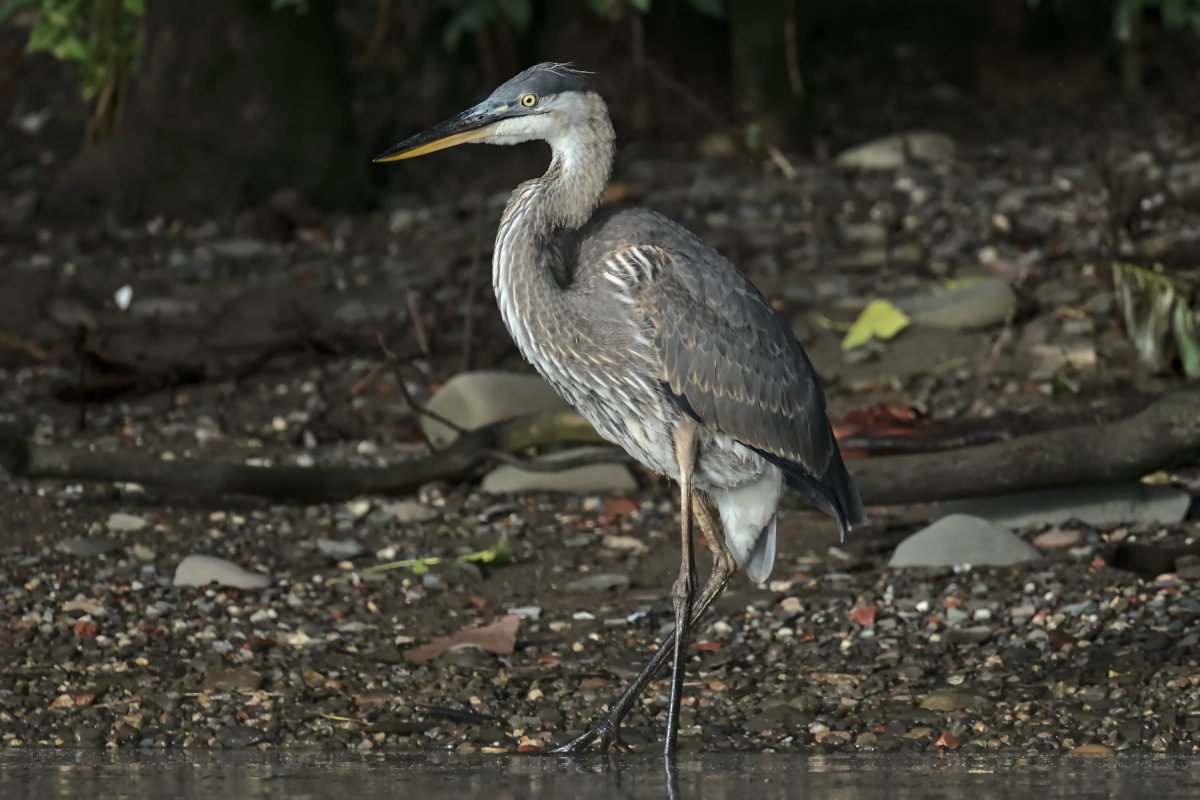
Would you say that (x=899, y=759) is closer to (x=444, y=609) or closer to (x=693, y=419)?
(x=693, y=419)

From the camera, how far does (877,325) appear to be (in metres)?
7.81

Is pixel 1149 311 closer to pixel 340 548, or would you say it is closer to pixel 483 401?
pixel 483 401

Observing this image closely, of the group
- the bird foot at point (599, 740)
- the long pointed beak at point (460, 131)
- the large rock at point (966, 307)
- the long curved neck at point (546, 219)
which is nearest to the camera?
the bird foot at point (599, 740)

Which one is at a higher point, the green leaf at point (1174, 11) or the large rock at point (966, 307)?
the green leaf at point (1174, 11)

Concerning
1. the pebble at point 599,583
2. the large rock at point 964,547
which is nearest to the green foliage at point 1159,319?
the large rock at point 964,547

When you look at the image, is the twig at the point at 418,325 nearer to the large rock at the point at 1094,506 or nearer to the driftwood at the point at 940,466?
the driftwood at the point at 940,466

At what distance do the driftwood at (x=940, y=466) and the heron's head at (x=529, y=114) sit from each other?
1.75 meters

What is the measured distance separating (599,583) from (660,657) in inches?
44.5

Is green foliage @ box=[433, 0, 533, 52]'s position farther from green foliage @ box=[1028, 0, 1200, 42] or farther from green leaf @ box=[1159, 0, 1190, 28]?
green leaf @ box=[1159, 0, 1190, 28]

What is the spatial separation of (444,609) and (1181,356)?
324 centimetres

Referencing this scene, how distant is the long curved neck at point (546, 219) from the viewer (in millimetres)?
4711

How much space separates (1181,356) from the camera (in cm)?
701

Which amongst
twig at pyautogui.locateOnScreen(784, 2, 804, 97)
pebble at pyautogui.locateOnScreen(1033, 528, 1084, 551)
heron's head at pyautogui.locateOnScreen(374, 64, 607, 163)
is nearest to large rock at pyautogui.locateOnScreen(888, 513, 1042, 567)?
pebble at pyautogui.locateOnScreen(1033, 528, 1084, 551)

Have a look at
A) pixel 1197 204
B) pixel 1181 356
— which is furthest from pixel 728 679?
pixel 1197 204
